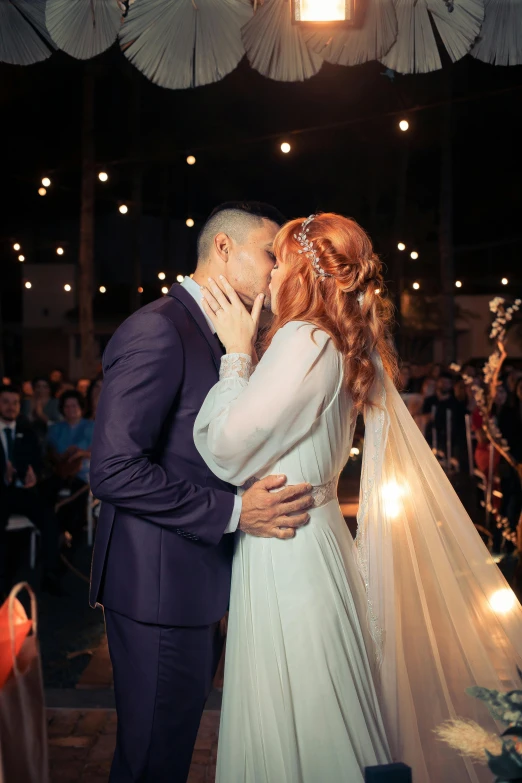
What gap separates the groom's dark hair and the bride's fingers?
20 centimetres

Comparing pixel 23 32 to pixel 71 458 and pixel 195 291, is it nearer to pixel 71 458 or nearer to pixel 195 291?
pixel 195 291

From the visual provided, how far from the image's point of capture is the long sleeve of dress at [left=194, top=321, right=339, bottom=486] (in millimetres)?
1927

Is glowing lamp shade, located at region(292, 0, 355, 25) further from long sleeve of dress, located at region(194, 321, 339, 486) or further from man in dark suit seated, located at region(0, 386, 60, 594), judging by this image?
man in dark suit seated, located at region(0, 386, 60, 594)

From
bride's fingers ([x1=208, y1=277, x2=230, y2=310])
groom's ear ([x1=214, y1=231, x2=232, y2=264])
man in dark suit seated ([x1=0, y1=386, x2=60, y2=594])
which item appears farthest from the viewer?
man in dark suit seated ([x1=0, y1=386, x2=60, y2=594])

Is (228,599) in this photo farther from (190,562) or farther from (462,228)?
(462,228)

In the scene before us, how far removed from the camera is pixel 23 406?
979cm

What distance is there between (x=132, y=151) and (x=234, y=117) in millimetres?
3225

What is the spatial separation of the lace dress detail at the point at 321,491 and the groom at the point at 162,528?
6cm

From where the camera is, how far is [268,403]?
75.7 inches

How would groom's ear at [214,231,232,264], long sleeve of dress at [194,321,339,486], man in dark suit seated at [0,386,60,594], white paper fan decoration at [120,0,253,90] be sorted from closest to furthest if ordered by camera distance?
1. long sleeve of dress at [194,321,339,486]
2. groom's ear at [214,231,232,264]
3. white paper fan decoration at [120,0,253,90]
4. man in dark suit seated at [0,386,60,594]

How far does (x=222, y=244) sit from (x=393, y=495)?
2.88 ft

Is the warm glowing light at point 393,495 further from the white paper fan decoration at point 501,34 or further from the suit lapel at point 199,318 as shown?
the white paper fan decoration at point 501,34

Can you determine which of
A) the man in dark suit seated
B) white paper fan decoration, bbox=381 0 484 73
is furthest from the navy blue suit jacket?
the man in dark suit seated

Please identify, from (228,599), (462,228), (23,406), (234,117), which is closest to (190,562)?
(228,599)
